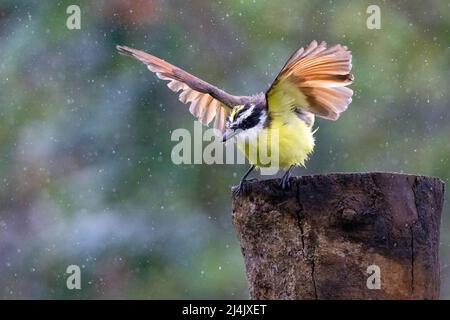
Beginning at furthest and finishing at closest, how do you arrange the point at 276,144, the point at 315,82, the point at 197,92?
the point at 197,92
the point at 276,144
the point at 315,82

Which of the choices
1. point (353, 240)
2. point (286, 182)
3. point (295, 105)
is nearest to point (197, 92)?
point (295, 105)

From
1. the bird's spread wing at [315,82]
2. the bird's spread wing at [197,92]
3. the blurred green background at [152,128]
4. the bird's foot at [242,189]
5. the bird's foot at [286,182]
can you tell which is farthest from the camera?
the blurred green background at [152,128]

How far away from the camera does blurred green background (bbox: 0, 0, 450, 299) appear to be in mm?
8867

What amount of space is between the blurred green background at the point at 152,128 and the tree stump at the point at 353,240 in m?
4.76

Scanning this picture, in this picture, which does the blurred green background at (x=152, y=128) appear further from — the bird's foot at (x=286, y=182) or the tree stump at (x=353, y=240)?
the tree stump at (x=353, y=240)

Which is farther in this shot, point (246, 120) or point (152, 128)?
point (152, 128)

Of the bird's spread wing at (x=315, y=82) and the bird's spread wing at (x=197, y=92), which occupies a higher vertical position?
the bird's spread wing at (x=197, y=92)

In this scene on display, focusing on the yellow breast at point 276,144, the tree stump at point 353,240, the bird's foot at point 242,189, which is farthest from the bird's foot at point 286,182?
the yellow breast at point 276,144

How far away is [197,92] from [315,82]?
1.19 metres

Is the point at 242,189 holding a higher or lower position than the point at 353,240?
higher

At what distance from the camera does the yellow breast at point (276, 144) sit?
507 centimetres

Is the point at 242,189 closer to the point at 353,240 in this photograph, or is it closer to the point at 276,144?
the point at 353,240

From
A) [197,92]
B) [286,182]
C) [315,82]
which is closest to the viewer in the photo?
[286,182]

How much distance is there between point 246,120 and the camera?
16.6 ft
